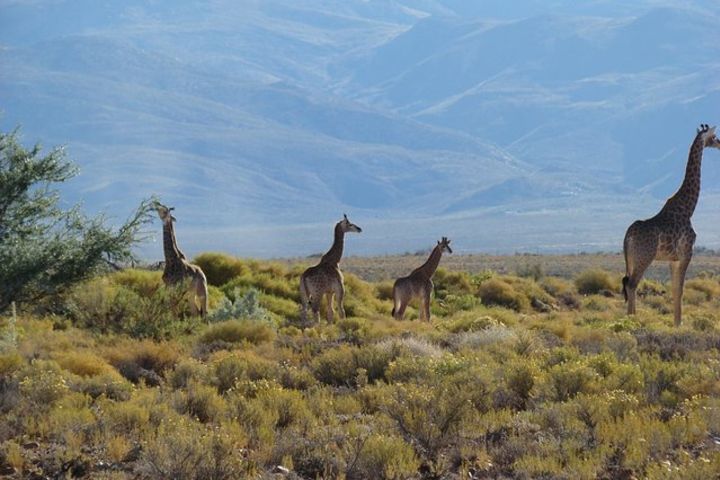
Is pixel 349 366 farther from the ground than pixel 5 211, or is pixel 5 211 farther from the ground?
pixel 5 211

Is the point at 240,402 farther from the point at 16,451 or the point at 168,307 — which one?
the point at 168,307

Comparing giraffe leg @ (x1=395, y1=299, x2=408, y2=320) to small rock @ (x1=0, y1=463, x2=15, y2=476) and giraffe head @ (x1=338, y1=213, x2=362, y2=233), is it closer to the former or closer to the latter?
giraffe head @ (x1=338, y1=213, x2=362, y2=233)

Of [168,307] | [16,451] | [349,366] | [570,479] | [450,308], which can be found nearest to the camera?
[570,479]

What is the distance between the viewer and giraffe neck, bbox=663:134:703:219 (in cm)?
2219

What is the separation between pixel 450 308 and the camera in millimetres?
29922

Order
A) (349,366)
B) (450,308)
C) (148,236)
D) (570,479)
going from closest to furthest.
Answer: (570,479) → (349,366) → (148,236) → (450,308)

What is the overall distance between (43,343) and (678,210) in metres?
10.7

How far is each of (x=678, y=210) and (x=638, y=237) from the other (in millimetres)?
Result: 954

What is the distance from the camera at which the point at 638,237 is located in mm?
21781

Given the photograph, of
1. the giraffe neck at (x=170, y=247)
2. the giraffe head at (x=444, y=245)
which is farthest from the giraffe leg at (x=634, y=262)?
the giraffe neck at (x=170, y=247)

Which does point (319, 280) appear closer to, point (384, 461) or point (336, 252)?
point (336, 252)

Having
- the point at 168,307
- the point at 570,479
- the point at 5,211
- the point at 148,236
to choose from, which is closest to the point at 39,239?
the point at 5,211

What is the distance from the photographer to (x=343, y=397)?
1429cm

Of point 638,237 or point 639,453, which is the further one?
point 638,237
